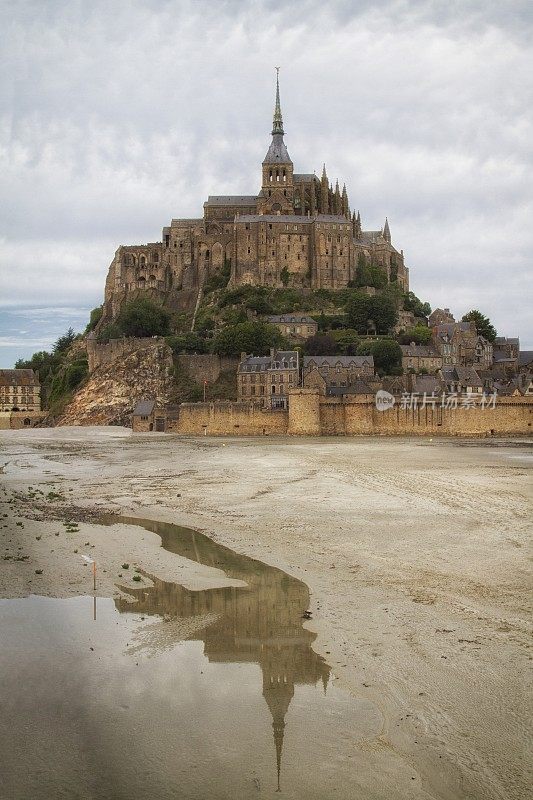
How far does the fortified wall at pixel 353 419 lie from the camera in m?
61.8

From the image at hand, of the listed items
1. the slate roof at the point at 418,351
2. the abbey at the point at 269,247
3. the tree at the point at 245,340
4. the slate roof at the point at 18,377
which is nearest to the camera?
the tree at the point at 245,340

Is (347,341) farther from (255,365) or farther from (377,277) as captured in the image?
(377,277)

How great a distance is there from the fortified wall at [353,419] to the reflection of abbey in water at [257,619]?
46.0m

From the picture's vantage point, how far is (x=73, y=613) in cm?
1207

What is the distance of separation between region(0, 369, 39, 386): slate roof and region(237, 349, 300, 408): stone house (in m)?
28.0

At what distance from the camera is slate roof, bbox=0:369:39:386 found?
270ft

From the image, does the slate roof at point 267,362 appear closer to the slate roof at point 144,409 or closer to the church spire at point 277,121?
the slate roof at point 144,409

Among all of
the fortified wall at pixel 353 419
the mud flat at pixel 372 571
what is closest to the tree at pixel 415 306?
the fortified wall at pixel 353 419

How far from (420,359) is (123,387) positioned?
31295 mm

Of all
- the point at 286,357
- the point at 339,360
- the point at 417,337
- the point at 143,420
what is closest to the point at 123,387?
the point at 143,420

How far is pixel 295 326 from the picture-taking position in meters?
79.1

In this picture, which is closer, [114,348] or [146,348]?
[146,348]

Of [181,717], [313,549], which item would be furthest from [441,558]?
[181,717]

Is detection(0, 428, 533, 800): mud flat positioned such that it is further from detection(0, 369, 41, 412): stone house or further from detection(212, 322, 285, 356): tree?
detection(0, 369, 41, 412): stone house
